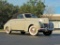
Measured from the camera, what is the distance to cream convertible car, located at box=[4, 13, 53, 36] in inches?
807

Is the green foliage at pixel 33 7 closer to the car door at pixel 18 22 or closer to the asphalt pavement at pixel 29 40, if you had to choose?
the car door at pixel 18 22

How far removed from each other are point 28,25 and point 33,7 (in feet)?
75.9

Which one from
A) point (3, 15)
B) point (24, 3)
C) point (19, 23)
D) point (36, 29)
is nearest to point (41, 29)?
point (36, 29)

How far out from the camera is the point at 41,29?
20.4 m

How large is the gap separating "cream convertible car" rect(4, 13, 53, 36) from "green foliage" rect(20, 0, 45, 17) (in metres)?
19.5

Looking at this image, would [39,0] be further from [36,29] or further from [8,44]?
[8,44]

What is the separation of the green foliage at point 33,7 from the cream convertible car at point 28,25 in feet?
64.1

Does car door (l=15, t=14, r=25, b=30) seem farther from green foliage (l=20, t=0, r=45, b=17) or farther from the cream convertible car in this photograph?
green foliage (l=20, t=0, r=45, b=17)

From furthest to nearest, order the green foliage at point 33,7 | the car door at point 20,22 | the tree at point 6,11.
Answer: the green foliage at point 33,7 → the tree at point 6,11 → the car door at point 20,22

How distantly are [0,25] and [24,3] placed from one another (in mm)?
7690

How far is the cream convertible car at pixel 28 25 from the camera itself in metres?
20.5

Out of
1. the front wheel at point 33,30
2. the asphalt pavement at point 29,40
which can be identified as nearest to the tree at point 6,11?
the front wheel at point 33,30

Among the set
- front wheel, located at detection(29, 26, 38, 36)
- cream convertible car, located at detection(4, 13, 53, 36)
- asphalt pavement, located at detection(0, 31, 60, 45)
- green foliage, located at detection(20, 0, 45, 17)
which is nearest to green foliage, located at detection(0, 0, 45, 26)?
green foliage, located at detection(20, 0, 45, 17)

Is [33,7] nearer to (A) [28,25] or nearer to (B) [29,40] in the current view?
(A) [28,25]
